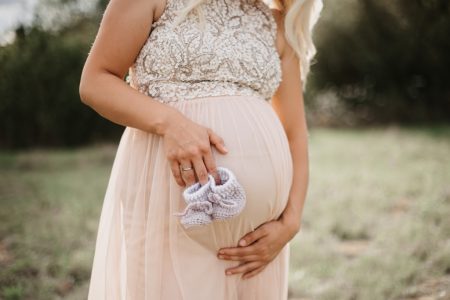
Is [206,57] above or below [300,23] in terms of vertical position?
below

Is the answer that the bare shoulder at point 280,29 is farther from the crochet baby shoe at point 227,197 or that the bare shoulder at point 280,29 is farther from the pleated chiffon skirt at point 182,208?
the crochet baby shoe at point 227,197

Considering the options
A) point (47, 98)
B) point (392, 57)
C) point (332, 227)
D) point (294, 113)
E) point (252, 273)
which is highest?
point (392, 57)

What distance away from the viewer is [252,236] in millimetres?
1583

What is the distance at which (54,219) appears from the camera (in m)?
4.89

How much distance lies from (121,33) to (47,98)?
8.53 m

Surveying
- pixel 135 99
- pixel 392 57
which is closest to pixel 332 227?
pixel 135 99

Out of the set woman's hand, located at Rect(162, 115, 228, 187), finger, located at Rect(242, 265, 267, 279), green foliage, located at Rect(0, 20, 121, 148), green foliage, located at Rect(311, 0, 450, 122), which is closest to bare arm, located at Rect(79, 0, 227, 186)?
woman's hand, located at Rect(162, 115, 228, 187)

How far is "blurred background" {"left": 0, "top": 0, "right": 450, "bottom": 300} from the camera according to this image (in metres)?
3.65

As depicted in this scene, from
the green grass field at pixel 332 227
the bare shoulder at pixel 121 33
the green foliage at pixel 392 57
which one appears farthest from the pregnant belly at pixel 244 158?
the green foliage at pixel 392 57

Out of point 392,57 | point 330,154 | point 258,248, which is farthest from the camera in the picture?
point 392,57

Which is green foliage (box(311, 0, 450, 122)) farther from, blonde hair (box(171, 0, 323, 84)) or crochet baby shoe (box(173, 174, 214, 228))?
crochet baby shoe (box(173, 174, 214, 228))

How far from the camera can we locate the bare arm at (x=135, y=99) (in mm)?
1431

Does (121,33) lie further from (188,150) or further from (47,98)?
(47,98)

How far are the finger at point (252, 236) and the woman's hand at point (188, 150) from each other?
0.77 ft
